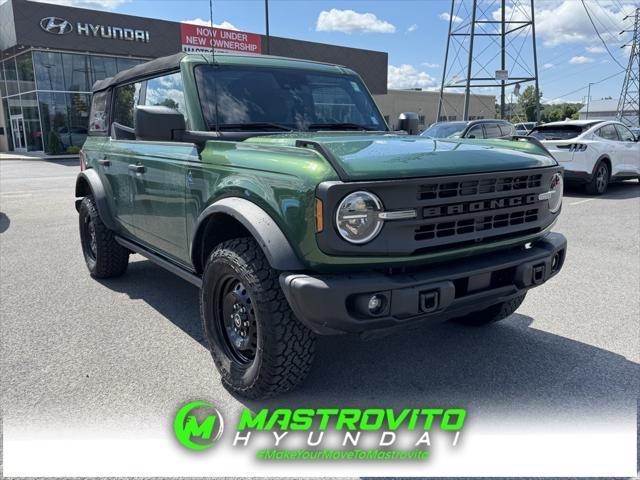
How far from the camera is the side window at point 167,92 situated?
143 inches

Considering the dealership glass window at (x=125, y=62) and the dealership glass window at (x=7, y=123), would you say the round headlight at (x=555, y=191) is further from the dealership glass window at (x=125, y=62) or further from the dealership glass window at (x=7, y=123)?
the dealership glass window at (x=7, y=123)

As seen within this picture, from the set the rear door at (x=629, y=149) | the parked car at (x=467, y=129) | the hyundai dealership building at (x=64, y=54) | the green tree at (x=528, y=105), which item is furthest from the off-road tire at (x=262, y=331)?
the green tree at (x=528, y=105)

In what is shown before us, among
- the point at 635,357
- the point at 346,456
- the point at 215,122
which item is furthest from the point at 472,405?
the point at 215,122

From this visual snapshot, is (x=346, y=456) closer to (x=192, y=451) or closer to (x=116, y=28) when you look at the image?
(x=192, y=451)

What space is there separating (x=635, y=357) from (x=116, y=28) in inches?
1136

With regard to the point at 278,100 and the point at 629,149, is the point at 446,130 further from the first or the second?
the point at 278,100

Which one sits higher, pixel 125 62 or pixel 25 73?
pixel 125 62

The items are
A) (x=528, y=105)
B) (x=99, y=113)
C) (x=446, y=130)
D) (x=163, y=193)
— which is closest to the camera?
(x=163, y=193)

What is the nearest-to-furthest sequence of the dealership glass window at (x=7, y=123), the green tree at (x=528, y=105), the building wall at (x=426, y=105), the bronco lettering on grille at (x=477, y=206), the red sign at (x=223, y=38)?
the bronco lettering on grille at (x=477, y=206) → the red sign at (x=223, y=38) → the dealership glass window at (x=7, y=123) → the building wall at (x=426, y=105) → the green tree at (x=528, y=105)

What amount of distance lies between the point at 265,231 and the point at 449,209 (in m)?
0.92

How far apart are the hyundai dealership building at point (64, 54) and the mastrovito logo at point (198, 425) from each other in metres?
23.9

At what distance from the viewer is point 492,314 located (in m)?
3.89

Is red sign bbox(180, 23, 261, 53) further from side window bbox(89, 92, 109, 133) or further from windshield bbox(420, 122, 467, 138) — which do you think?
side window bbox(89, 92, 109, 133)

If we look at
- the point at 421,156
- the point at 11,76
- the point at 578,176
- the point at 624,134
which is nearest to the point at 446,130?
the point at 578,176
